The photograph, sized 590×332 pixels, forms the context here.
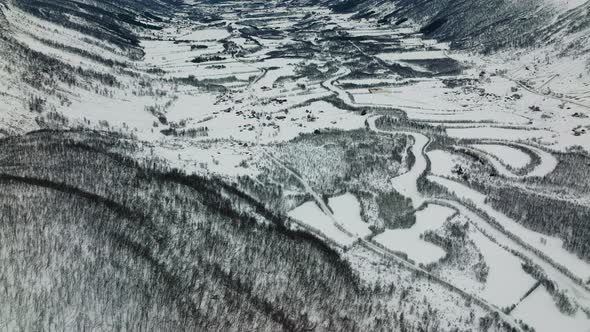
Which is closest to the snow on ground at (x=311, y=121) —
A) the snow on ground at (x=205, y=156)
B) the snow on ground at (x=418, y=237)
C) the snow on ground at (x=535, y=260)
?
the snow on ground at (x=205, y=156)

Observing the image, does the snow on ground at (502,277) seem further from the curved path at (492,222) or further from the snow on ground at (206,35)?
the snow on ground at (206,35)

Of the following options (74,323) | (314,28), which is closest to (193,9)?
(314,28)

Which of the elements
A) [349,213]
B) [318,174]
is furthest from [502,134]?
[349,213]

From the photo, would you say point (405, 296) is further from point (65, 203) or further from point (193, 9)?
point (193, 9)

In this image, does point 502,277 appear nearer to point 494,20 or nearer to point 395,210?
point 395,210

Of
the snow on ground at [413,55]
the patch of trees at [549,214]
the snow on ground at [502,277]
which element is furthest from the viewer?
the snow on ground at [413,55]

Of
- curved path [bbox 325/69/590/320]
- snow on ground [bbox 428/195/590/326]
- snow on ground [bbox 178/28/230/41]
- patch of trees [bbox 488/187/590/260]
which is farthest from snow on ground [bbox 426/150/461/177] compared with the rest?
snow on ground [bbox 178/28/230/41]

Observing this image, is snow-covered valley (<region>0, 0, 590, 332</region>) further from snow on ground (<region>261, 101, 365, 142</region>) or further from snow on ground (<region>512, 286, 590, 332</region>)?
snow on ground (<region>261, 101, 365, 142</region>)
